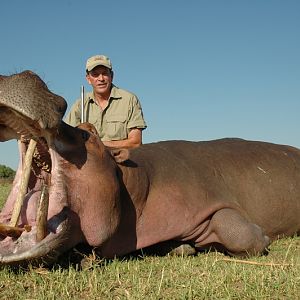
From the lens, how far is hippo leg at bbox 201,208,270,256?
175 inches

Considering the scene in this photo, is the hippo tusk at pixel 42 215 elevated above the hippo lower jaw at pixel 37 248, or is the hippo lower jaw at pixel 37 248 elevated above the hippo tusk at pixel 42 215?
the hippo tusk at pixel 42 215

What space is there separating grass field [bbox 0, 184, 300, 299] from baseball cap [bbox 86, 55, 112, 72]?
3.55 meters

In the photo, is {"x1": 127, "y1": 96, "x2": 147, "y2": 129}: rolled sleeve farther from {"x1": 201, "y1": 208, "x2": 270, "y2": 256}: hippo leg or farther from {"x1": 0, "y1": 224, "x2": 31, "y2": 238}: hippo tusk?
{"x1": 0, "y1": 224, "x2": 31, "y2": 238}: hippo tusk

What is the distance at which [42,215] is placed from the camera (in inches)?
128

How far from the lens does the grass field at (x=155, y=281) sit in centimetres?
298

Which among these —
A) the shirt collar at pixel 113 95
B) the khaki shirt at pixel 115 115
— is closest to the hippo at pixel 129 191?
the khaki shirt at pixel 115 115

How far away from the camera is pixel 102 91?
7074 millimetres

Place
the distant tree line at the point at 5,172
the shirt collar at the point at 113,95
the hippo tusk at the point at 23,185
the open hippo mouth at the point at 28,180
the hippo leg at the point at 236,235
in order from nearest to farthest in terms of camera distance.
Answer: the open hippo mouth at the point at 28,180 → the hippo tusk at the point at 23,185 → the hippo leg at the point at 236,235 → the shirt collar at the point at 113,95 → the distant tree line at the point at 5,172

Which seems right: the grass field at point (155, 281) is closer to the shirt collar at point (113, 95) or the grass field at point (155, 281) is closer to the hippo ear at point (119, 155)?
the hippo ear at point (119, 155)

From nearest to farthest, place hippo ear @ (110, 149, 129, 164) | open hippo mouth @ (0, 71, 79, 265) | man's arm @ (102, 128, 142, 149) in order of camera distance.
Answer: open hippo mouth @ (0, 71, 79, 265), hippo ear @ (110, 149, 129, 164), man's arm @ (102, 128, 142, 149)

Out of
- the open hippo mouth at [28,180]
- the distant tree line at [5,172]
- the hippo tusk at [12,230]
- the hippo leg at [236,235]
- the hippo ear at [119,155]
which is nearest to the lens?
the open hippo mouth at [28,180]

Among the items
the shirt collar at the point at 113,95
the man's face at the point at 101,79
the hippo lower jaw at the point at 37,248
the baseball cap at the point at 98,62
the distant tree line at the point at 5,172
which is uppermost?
the baseball cap at the point at 98,62

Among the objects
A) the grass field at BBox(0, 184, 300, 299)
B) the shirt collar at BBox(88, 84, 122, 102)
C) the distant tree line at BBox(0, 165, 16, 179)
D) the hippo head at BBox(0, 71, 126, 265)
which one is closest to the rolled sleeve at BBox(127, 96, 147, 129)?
the shirt collar at BBox(88, 84, 122, 102)

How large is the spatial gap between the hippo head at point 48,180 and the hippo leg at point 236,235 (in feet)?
3.42
